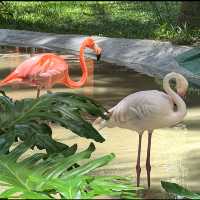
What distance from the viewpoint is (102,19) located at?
17641 millimetres

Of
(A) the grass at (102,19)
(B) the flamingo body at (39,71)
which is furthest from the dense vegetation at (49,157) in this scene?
(A) the grass at (102,19)

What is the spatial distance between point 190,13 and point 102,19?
3.88 metres

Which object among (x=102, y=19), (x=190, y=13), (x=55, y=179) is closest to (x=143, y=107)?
(x=55, y=179)

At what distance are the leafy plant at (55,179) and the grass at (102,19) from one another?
9.98 meters

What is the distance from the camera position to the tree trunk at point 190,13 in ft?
46.2

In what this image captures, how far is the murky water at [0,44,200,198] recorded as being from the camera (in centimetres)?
557

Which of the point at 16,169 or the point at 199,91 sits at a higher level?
the point at 16,169

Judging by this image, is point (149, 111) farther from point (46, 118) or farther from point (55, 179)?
point (55, 179)

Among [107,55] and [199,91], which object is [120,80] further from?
[107,55]

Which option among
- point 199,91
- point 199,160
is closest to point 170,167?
point 199,160

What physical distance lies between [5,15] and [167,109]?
44.3 ft

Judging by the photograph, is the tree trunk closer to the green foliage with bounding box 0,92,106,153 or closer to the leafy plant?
the green foliage with bounding box 0,92,106,153

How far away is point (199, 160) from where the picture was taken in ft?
19.3

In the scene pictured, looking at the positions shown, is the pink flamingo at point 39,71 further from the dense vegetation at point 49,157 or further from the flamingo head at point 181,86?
the dense vegetation at point 49,157
